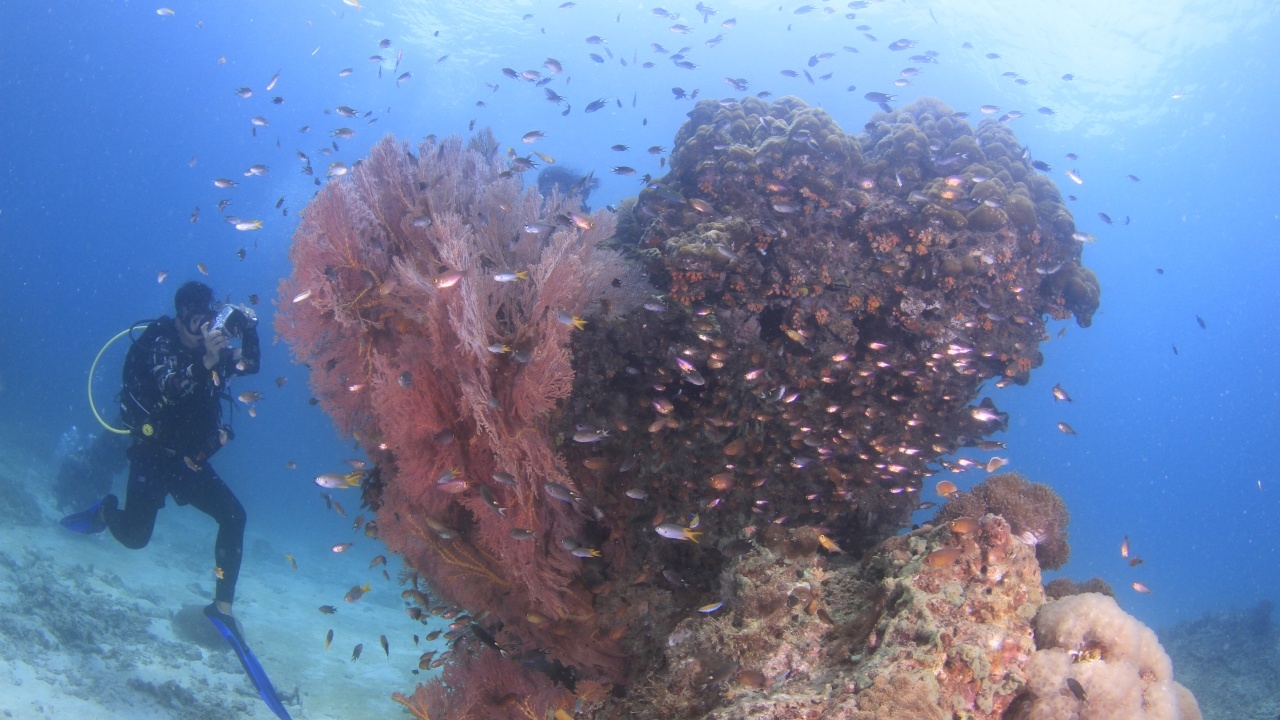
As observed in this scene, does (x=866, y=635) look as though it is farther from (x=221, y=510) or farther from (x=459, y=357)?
(x=221, y=510)

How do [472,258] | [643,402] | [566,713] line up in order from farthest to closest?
[643,402], [472,258], [566,713]

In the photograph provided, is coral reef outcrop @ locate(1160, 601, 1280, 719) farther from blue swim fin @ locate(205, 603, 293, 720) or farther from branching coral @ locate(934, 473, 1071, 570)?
blue swim fin @ locate(205, 603, 293, 720)

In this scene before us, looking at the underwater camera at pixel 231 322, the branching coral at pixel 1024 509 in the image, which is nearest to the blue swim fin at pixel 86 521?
the underwater camera at pixel 231 322

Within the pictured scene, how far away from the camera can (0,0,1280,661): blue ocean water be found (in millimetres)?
39125

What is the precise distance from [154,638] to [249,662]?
805cm

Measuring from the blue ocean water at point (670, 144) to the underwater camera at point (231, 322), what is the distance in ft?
8.29

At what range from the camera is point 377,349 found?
5562 mm

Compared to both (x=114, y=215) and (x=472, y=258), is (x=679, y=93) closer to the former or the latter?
(x=472, y=258)

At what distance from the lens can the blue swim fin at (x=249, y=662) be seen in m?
7.75

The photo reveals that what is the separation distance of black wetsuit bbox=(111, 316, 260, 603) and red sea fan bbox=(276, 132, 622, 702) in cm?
412

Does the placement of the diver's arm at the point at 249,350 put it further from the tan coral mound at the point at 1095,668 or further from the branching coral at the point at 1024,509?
the tan coral mound at the point at 1095,668

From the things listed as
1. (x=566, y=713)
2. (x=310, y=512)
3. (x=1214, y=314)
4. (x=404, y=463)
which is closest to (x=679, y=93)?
(x=404, y=463)

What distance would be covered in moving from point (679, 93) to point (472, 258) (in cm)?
901

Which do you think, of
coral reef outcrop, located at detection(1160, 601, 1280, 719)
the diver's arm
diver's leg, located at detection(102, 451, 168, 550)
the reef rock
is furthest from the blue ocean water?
coral reef outcrop, located at detection(1160, 601, 1280, 719)
